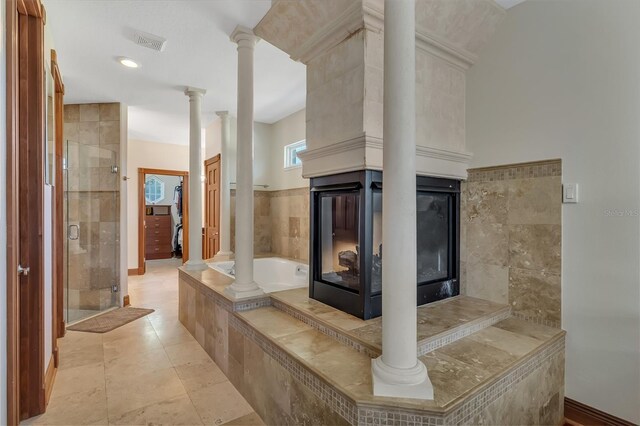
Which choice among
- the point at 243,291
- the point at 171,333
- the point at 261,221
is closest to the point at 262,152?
the point at 261,221

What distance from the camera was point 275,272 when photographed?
13.3 ft

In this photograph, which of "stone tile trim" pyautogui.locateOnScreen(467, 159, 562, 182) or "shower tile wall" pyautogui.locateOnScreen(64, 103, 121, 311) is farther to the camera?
"shower tile wall" pyautogui.locateOnScreen(64, 103, 121, 311)

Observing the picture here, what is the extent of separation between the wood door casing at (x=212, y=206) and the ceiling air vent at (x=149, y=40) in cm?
228

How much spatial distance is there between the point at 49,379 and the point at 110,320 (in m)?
1.41

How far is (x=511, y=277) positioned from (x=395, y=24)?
1.78m

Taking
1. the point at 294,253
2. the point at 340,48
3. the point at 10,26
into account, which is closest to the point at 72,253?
the point at 294,253

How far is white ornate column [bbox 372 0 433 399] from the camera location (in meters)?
1.31

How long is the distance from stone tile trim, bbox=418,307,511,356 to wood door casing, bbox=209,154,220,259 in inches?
151

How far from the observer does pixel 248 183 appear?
8.16 feet

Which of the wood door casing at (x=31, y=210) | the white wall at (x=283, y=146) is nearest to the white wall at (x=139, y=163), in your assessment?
the white wall at (x=283, y=146)

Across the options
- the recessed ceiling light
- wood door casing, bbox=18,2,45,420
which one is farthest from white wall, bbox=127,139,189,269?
wood door casing, bbox=18,2,45,420

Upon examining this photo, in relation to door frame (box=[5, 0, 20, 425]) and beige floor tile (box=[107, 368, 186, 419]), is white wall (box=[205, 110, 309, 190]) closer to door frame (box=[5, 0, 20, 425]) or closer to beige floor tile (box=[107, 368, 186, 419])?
beige floor tile (box=[107, 368, 186, 419])

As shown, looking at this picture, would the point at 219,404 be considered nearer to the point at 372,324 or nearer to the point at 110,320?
the point at 372,324

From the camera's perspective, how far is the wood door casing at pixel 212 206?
4973 mm
